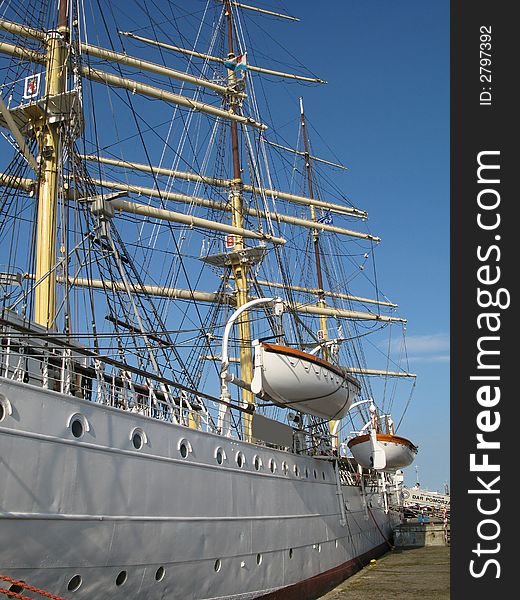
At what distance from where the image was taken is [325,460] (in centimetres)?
1972

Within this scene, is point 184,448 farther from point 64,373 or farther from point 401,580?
point 401,580

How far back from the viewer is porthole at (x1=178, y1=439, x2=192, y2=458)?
37.8ft

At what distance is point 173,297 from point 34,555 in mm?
20818

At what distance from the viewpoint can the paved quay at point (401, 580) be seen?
1639 cm

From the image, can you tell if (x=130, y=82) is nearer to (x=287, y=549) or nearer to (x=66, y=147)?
(x=66, y=147)

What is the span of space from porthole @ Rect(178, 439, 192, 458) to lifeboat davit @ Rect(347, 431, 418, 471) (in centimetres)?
1225

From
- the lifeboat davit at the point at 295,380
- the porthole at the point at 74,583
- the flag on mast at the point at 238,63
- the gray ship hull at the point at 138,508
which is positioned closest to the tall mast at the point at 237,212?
the flag on mast at the point at 238,63

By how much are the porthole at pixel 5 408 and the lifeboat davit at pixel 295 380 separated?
23.4ft

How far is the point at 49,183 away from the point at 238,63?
48.0ft

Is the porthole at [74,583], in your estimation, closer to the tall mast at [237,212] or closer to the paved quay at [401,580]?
the paved quay at [401,580]

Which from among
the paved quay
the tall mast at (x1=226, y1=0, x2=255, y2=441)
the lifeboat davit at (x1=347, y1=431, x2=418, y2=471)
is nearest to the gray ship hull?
the paved quay

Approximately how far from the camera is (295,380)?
586 inches

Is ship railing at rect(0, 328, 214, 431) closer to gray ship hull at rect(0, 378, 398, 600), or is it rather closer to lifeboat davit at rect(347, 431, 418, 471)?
gray ship hull at rect(0, 378, 398, 600)

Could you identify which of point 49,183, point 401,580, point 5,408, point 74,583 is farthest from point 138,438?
point 401,580
